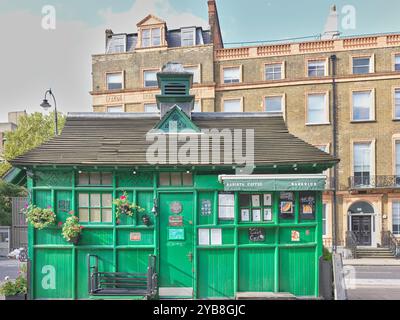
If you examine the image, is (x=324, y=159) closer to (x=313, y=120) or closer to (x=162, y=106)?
(x=162, y=106)

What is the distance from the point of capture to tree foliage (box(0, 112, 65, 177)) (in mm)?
23822

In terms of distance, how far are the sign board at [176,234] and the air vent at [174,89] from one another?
12.1ft

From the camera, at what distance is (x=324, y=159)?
7492 mm

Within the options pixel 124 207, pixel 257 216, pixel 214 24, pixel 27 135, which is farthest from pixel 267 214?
pixel 27 135

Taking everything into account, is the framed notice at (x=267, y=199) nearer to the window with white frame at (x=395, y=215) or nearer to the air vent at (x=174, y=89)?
the air vent at (x=174, y=89)

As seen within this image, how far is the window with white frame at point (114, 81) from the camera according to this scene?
23.6 m

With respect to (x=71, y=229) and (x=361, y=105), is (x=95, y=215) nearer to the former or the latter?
(x=71, y=229)

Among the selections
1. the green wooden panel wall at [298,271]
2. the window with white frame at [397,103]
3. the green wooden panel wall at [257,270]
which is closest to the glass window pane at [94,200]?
the green wooden panel wall at [257,270]

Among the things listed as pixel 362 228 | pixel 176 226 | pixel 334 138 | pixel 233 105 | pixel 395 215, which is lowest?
pixel 362 228

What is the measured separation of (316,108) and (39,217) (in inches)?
731

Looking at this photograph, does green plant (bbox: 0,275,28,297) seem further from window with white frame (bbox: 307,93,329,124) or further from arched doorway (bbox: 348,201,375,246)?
arched doorway (bbox: 348,201,375,246)

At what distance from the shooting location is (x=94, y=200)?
25.6 ft
